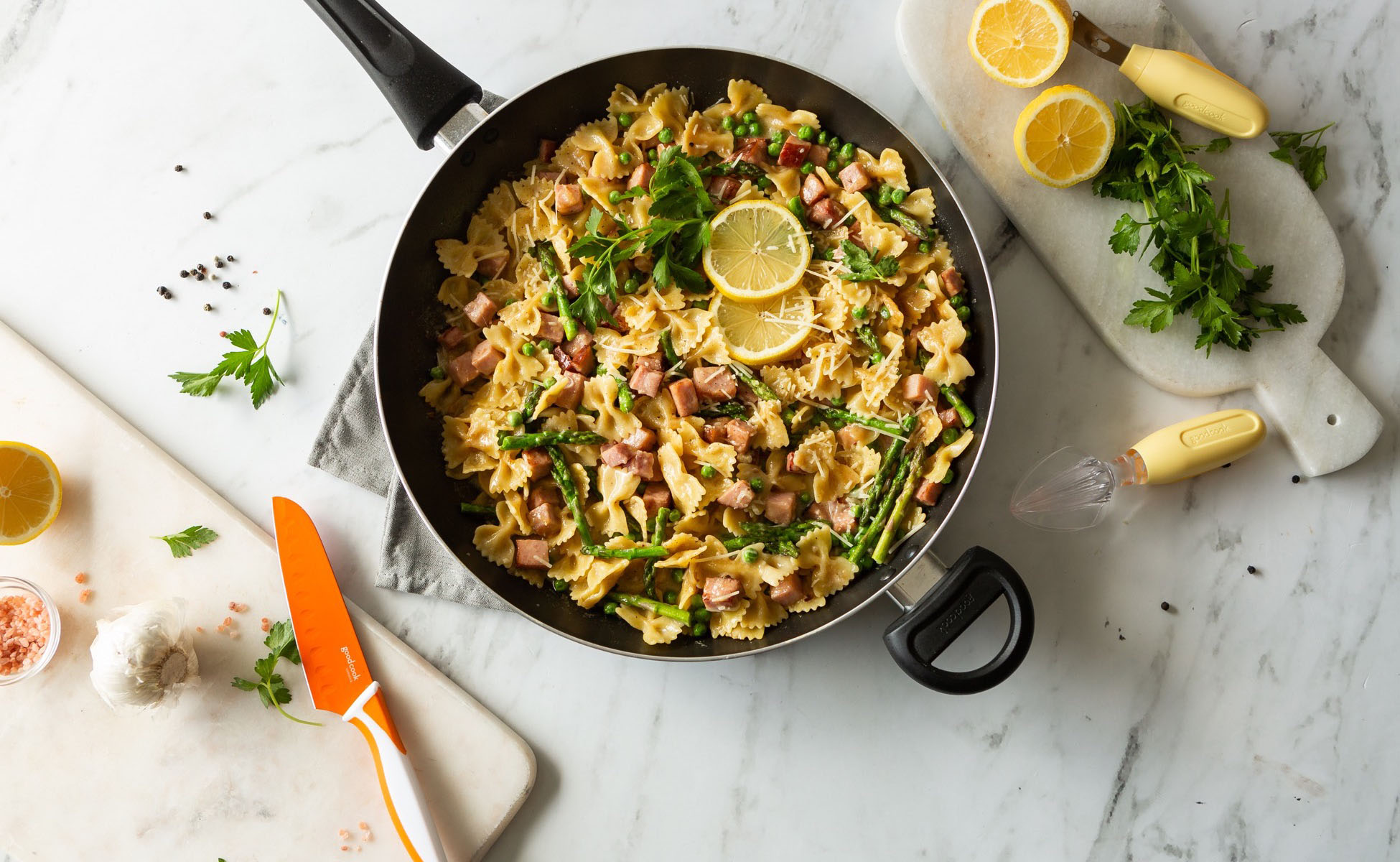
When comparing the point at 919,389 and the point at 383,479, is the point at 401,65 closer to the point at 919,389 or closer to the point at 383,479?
the point at 383,479

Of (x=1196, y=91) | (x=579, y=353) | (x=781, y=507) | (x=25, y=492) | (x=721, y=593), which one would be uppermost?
(x=1196, y=91)

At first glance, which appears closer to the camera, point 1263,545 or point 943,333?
point 943,333

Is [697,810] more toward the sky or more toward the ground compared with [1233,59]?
more toward the ground

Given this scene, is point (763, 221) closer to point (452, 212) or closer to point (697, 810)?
point (452, 212)

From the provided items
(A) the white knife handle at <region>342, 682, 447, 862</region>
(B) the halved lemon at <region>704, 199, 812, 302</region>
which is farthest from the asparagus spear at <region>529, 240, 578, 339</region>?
(A) the white knife handle at <region>342, 682, 447, 862</region>

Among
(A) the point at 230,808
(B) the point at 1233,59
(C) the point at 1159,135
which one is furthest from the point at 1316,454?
(A) the point at 230,808

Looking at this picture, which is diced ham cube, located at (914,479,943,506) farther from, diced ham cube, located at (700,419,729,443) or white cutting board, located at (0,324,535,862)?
white cutting board, located at (0,324,535,862)

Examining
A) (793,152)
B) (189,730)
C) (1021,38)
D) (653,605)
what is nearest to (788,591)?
(653,605)
